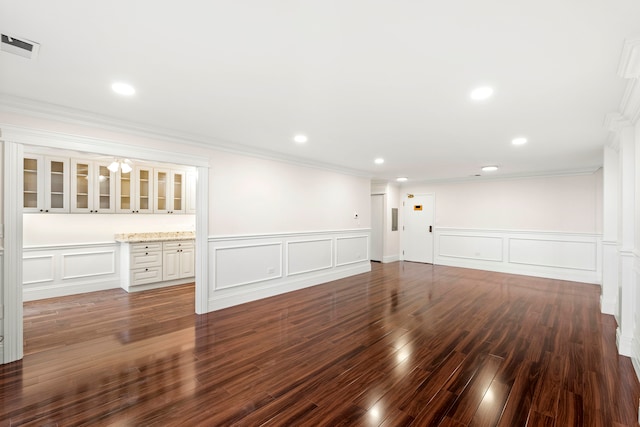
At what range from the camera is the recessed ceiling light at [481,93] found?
2424mm

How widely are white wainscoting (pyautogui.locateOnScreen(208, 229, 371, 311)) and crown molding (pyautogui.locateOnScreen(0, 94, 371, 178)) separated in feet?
4.41

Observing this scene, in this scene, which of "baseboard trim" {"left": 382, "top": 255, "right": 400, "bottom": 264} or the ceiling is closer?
the ceiling

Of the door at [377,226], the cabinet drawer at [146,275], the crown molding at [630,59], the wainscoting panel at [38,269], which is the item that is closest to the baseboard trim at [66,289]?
the wainscoting panel at [38,269]

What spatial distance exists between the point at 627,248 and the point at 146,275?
678 centimetres

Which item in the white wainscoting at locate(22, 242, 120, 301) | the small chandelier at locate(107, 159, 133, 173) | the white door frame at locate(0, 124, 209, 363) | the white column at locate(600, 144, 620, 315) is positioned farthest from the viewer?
the small chandelier at locate(107, 159, 133, 173)

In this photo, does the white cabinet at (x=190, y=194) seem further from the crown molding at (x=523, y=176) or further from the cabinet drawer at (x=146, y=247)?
the crown molding at (x=523, y=176)

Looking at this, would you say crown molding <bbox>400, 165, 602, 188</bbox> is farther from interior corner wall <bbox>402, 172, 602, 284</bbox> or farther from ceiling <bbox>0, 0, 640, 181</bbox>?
ceiling <bbox>0, 0, 640, 181</bbox>

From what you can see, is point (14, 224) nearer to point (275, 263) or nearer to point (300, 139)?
point (300, 139)

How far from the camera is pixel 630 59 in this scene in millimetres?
1863

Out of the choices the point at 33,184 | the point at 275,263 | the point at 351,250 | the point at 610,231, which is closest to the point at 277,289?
the point at 275,263

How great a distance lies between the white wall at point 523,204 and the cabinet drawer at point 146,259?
6901mm

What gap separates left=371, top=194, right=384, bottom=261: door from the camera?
339 inches

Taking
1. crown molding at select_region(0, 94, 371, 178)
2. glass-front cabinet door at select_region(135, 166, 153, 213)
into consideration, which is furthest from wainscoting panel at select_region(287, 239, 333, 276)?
glass-front cabinet door at select_region(135, 166, 153, 213)

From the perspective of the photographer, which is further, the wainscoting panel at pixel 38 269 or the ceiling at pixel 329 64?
the wainscoting panel at pixel 38 269
